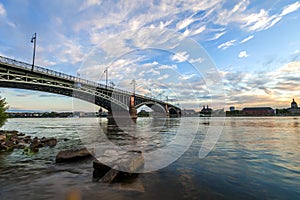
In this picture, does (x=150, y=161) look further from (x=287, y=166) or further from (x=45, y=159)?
(x=287, y=166)

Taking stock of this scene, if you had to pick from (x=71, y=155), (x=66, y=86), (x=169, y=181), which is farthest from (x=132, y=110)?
(x=169, y=181)

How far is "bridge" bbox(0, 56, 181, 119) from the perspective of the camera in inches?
1663

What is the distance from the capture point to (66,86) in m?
60.2

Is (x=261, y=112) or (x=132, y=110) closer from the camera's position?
(x=132, y=110)

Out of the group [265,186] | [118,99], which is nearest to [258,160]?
[265,186]

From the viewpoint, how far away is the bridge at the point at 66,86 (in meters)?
42.2

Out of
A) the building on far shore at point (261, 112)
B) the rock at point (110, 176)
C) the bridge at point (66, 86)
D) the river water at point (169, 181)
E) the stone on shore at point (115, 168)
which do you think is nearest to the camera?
the river water at point (169, 181)

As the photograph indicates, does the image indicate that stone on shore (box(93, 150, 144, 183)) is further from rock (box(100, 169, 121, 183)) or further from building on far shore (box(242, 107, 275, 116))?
building on far shore (box(242, 107, 275, 116))

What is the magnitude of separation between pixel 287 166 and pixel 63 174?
12.8 m

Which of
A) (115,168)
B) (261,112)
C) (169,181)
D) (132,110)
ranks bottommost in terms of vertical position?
(169,181)

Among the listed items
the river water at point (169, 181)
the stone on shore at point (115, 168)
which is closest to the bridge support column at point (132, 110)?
the river water at point (169, 181)

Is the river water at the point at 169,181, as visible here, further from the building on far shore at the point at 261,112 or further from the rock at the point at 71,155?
the building on far shore at the point at 261,112

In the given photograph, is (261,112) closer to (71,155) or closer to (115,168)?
(71,155)

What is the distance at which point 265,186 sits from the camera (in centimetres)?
769
